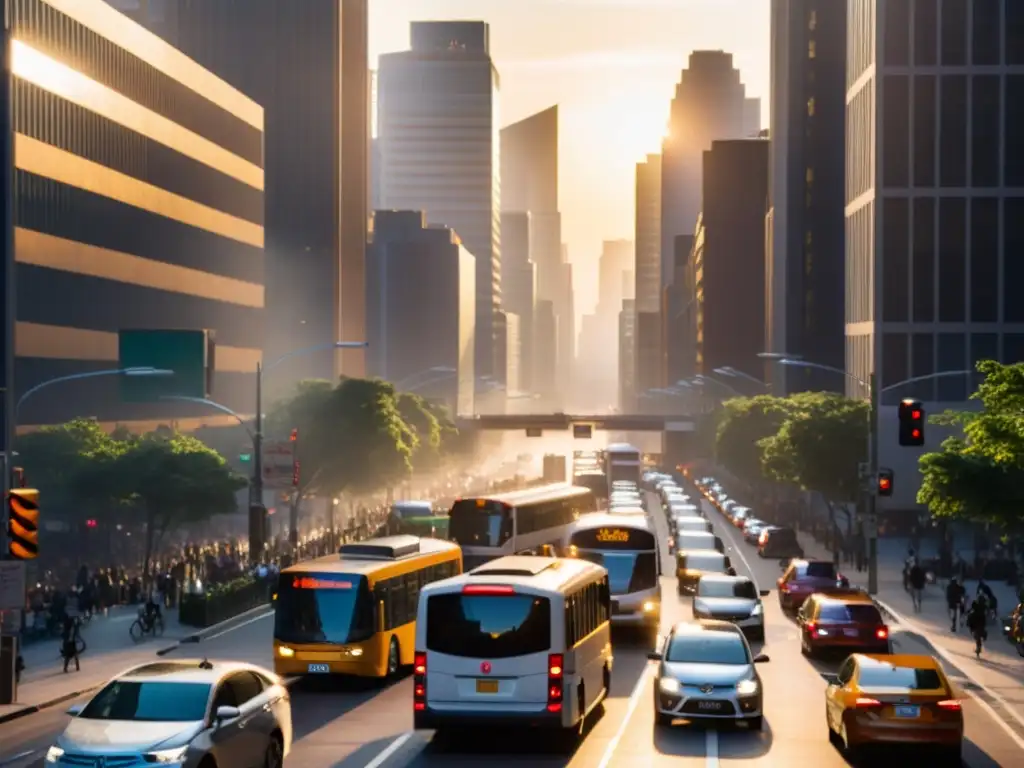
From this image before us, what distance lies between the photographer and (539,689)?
2538 centimetres

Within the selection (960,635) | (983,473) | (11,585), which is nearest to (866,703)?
(11,585)

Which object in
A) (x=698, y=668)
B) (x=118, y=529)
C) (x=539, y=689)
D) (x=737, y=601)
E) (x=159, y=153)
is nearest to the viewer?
(x=539, y=689)

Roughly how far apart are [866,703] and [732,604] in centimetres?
1944

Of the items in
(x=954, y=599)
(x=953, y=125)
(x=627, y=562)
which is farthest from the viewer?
(x=953, y=125)

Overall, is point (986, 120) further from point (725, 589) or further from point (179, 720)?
point (179, 720)

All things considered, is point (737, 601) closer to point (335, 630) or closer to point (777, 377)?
point (335, 630)

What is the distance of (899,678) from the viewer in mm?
25641

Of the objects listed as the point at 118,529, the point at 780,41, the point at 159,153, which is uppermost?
the point at 780,41

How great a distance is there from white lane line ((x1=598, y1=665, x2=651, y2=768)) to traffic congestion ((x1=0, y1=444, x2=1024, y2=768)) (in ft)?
0.22

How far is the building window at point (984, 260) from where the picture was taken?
11769 centimetres

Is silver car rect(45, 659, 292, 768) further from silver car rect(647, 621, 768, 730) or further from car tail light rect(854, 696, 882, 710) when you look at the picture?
silver car rect(647, 621, 768, 730)

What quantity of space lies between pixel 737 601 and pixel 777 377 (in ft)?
489

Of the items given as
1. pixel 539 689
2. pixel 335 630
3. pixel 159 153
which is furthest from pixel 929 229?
pixel 539 689

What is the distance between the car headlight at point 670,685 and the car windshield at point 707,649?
46 cm
